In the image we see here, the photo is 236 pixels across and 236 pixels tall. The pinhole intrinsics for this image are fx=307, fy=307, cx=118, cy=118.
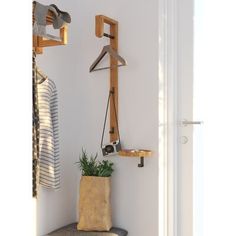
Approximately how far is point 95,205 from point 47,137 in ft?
1.68

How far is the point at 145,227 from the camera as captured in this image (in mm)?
1867

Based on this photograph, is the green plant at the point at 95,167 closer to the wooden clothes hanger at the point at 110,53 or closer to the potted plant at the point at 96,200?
the potted plant at the point at 96,200

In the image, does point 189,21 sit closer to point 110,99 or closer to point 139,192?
point 110,99

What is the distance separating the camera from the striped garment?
170 centimetres

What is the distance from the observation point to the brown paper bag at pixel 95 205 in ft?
6.02

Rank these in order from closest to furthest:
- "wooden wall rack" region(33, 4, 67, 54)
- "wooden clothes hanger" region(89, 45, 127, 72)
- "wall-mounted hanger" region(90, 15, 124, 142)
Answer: "wooden wall rack" region(33, 4, 67, 54) < "wooden clothes hanger" region(89, 45, 127, 72) < "wall-mounted hanger" region(90, 15, 124, 142)

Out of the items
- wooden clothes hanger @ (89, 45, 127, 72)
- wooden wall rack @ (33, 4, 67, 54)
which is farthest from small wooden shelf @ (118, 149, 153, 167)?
wooden wall rack @ (33, 4, 67, 54)

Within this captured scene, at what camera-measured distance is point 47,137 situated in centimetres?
172

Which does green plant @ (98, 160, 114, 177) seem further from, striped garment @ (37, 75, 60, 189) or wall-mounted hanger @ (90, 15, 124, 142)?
striped garment @ (37, 75, 60, 189)

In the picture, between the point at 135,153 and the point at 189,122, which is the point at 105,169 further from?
the point at 189,122

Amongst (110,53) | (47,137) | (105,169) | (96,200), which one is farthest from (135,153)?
(110,53)

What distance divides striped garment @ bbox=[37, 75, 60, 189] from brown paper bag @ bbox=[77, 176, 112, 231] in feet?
0.70
